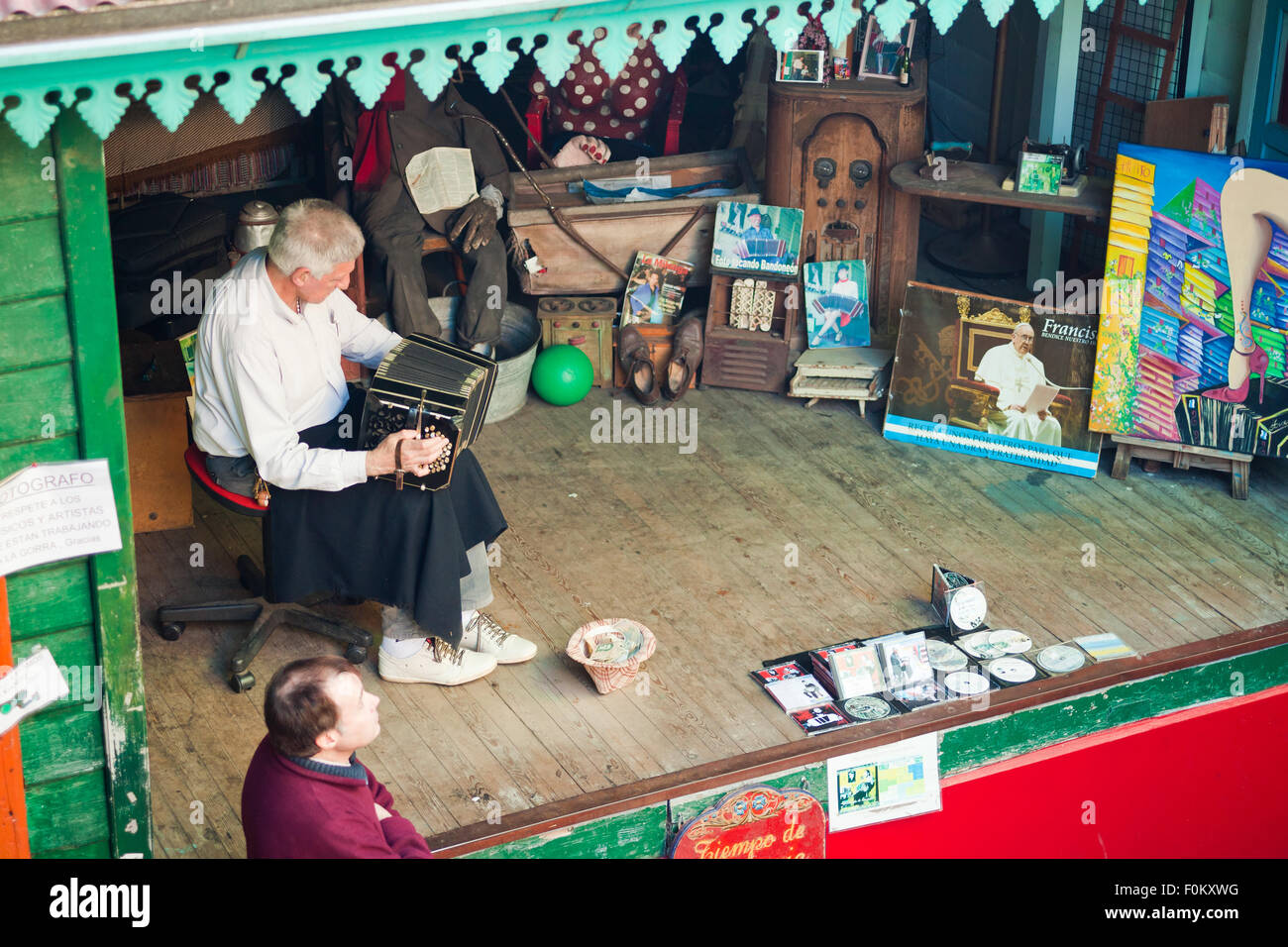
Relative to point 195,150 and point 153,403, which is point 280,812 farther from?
point 195,150

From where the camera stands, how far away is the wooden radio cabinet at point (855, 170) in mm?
6949

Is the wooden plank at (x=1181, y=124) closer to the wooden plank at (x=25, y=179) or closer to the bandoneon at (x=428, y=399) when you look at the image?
the bandoneon at (x=428, y=399)

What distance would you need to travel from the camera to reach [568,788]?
4.68 m

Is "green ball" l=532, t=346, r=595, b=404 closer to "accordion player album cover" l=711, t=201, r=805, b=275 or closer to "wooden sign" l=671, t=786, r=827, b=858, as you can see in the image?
"accordion player album cover" l=711, t=201, r=805, b=275

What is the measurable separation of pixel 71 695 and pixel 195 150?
3.91 m

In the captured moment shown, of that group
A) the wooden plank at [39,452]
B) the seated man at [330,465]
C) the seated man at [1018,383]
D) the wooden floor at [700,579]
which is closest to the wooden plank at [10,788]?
the wooden plank at [39,452]

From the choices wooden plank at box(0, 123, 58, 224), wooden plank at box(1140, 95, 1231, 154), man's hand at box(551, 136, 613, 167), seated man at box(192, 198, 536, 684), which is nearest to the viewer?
wooden plank at box(0, 123, 58, 224)

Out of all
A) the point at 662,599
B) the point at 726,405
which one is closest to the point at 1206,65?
the point at 726,405

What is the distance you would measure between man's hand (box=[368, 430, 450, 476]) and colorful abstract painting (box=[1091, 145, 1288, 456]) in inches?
127

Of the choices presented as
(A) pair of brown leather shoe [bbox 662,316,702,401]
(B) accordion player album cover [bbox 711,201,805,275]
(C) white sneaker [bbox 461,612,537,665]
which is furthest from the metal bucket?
(C) white sneaker [bbox 461,612,537,665]

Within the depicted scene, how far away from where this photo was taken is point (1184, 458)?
6.42 m

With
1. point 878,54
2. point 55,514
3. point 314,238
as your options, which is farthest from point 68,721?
point 878,54

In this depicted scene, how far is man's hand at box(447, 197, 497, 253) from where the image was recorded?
678 centimetres

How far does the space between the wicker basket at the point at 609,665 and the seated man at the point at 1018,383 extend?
226 centimetres
